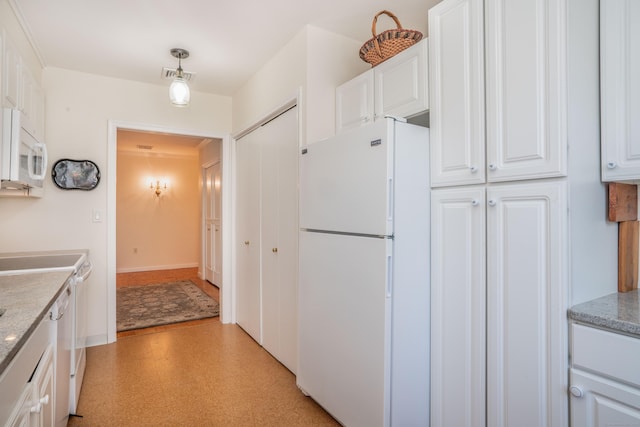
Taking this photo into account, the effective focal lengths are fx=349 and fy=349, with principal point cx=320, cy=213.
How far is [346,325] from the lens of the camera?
1.88 m

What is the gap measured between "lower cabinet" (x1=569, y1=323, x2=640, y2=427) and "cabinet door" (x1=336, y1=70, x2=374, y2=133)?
1507 millimetres

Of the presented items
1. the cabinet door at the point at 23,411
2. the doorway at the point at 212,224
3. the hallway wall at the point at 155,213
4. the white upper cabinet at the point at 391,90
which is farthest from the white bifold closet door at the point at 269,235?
the hallway wall at the point at 155,213

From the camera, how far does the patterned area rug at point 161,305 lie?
3871mm

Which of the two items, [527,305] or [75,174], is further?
[75,174]

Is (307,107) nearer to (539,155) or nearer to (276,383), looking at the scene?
(539,155)

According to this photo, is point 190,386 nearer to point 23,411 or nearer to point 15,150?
point 23,411

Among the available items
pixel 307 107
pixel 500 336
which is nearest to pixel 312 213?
pixel 307 107

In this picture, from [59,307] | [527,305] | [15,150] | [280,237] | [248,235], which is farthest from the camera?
[248,235]

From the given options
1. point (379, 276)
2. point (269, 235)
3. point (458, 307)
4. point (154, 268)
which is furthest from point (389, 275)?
point (154, 268)

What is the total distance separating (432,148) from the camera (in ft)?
5.70

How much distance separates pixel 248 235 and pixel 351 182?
188 centimetres

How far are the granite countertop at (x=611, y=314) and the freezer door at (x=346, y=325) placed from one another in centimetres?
73

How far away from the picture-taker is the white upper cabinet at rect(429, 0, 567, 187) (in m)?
1.29

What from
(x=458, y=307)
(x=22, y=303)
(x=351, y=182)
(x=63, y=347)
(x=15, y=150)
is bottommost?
(x=63, y=347)
